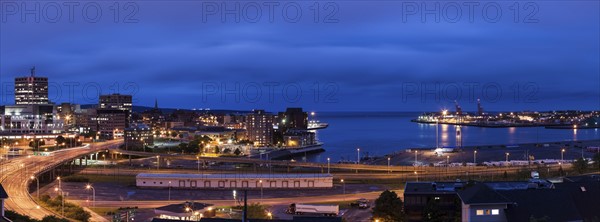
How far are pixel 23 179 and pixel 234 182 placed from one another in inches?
275

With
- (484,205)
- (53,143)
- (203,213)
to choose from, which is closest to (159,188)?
(203,213)

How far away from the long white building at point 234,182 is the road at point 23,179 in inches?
154

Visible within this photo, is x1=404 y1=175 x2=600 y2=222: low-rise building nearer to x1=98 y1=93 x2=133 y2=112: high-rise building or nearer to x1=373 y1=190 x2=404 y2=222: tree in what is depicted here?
x1=373 y1=190 x2=404 y2=222: tree

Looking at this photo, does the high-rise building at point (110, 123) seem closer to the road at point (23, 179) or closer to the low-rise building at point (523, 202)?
the road at point (23, 179)

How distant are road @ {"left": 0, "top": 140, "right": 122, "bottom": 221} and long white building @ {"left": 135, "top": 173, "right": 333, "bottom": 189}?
3.92 meters

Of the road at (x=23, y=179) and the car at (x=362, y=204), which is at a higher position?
the road at (x=23, y=179)

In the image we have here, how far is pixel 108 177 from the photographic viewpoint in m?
23.7

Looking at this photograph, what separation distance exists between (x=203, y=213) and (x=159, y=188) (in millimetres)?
7528

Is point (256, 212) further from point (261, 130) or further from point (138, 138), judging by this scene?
point (261, 130)

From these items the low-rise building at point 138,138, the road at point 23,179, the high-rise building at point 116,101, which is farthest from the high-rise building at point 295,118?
the road at point 23,179

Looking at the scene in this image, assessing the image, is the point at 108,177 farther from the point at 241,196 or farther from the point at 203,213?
the point at 203,213

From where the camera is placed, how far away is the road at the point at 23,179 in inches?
558

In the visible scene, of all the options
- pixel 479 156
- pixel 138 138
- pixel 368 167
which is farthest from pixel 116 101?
pixel 368 167

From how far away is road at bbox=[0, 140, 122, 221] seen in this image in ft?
46.5
